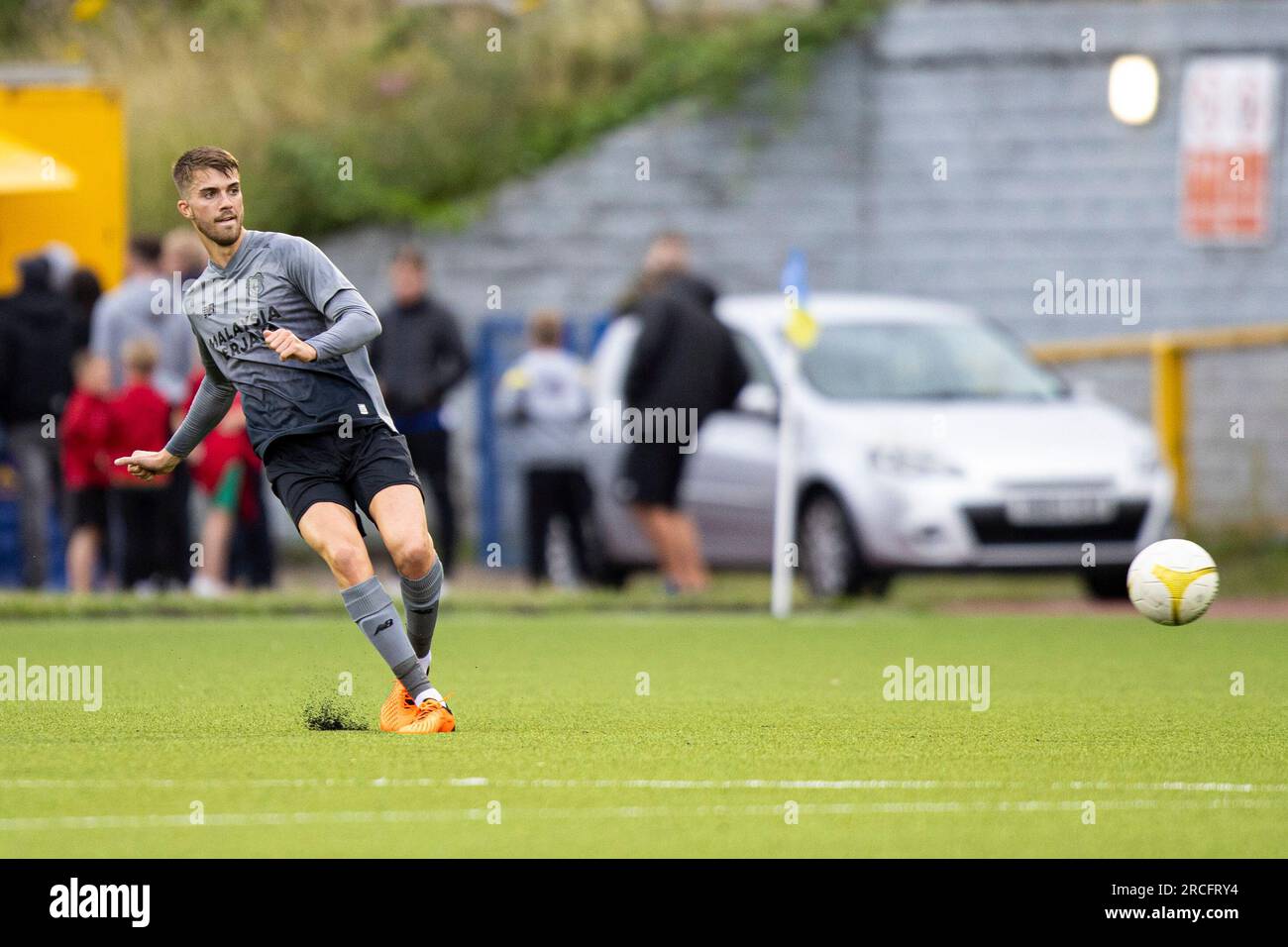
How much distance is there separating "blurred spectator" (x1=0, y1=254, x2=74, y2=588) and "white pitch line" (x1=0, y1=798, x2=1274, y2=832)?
9.87m

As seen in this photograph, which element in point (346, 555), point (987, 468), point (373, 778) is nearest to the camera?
point (373, 778)

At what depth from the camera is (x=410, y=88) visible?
80.3 feet

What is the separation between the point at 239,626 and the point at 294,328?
5704mm

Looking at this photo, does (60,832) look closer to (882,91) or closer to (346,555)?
(346,555)

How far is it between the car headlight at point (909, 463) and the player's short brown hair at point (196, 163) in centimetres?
772

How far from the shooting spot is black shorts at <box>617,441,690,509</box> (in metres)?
16.0

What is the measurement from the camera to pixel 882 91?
75.4ft

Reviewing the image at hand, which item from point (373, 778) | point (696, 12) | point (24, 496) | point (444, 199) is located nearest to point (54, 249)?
point (24, 496)

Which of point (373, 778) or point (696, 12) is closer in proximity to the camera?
→ point (373, 778)

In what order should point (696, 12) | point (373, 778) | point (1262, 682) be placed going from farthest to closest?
point (696, 12) → point (1262, 682) → point (373, 778)

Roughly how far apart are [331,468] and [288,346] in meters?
0.79

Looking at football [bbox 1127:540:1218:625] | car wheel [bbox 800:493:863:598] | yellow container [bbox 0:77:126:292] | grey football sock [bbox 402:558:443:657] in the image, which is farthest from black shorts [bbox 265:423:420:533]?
yellow container [bbox 0:77:126:292]

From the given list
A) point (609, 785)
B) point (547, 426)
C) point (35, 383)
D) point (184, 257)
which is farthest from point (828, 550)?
point (609, 785)
